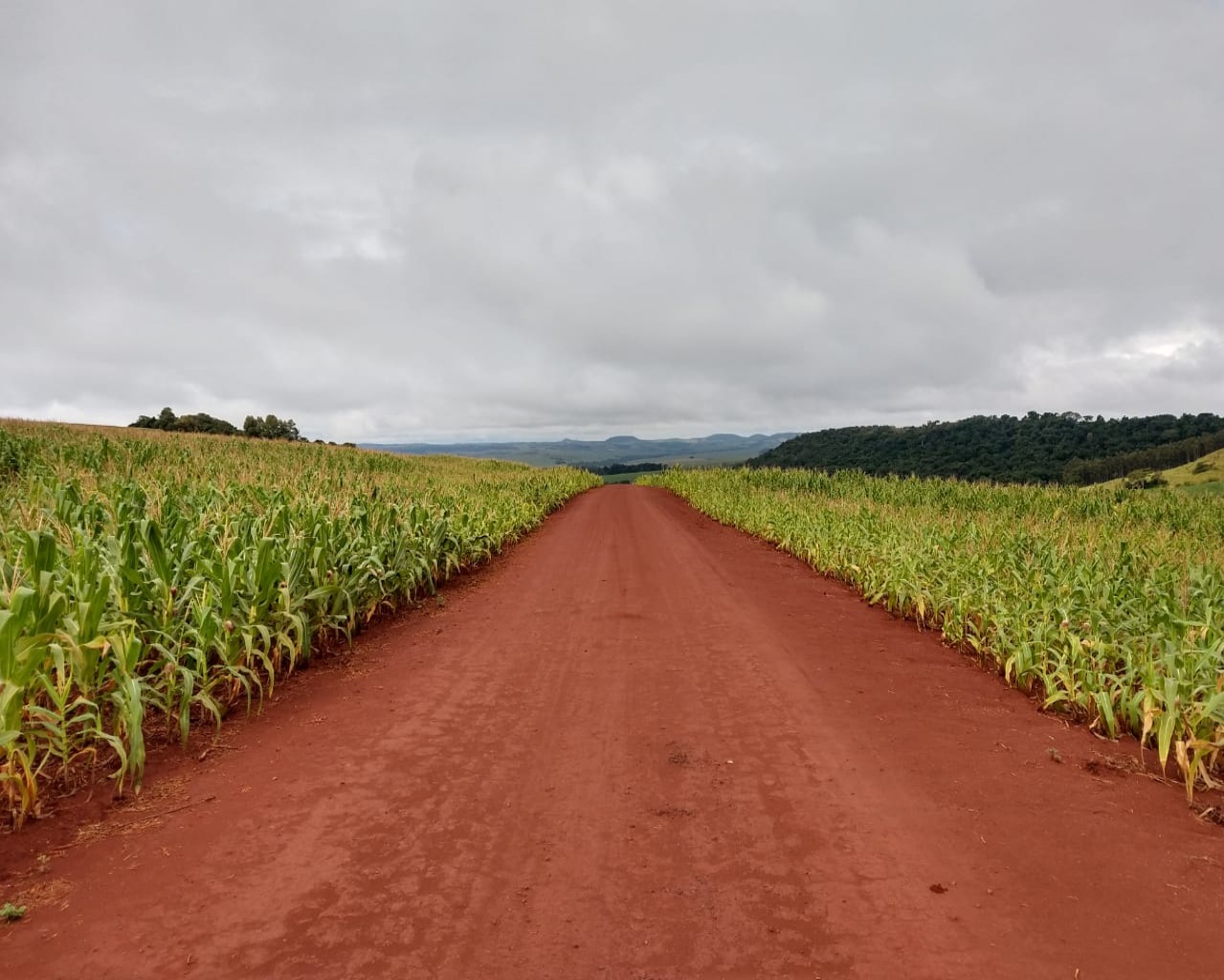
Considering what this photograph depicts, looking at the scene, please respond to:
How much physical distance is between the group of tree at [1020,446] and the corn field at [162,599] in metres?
40.6

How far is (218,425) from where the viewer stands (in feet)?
165

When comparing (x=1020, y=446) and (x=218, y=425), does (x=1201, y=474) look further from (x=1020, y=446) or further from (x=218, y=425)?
(x=218, y=425)

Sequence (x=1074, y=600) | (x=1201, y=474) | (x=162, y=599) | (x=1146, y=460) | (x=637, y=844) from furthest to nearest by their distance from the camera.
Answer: (x=1146, y=460), (x=1201, y=474), (x=1074, y=600), (x=162, y=599), (x=637, y=844)

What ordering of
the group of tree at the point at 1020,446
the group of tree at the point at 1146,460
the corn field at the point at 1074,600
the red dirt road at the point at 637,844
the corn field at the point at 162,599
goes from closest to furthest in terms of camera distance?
1. the red dirt road at the point at 637,844
2. the corn field at the point at 162,599
3. the corn field at the point at 1074,600
4. the group of tree at the point at 1146,460
5. the group of tree at the point at 1020,446

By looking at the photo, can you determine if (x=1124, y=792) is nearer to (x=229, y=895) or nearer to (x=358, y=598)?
(x=229, y=895)

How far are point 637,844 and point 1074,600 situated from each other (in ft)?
18.0

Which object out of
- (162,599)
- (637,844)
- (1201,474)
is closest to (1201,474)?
(1201,474)

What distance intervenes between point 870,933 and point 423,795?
2.47 m

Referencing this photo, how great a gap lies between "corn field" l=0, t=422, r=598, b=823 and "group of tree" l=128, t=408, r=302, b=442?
1383 inches

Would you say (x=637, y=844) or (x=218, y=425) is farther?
(x=218, y=425)

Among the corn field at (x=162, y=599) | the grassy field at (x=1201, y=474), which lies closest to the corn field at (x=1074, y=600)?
the corn field at (x=162, y=599)

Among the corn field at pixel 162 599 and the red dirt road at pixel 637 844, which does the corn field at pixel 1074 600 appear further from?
the corn field at pixel 162 599

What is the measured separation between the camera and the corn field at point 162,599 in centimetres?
367

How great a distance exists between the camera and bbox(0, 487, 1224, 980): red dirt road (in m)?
2.49
